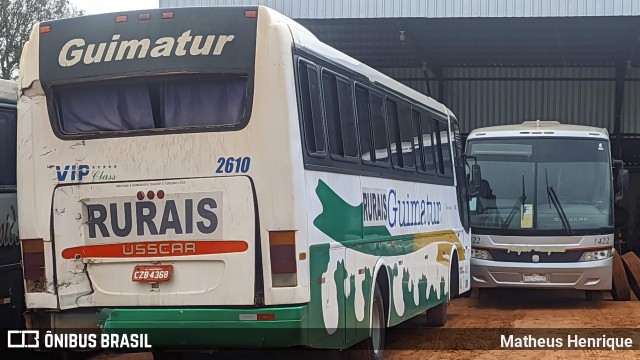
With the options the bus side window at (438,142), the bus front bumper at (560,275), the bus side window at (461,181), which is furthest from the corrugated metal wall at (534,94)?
the bus side window at (438,142)

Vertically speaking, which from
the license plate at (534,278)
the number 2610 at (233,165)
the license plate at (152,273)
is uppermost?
the number 2610 at (233,165)

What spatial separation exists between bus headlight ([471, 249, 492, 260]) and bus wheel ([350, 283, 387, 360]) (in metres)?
6.60

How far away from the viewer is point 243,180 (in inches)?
292

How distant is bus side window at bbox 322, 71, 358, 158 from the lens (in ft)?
27.4

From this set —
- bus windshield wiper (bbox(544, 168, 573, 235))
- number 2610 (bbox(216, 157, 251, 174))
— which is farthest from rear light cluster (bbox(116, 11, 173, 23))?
bus windshield wiper (bbox(544, 168, 573, 235))

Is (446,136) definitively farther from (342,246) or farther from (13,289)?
(13,289)

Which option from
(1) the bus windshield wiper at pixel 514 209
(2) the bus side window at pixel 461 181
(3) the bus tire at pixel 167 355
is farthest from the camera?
(1) the bus windshield wiper at pixel 514 209

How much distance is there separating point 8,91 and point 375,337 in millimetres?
4618

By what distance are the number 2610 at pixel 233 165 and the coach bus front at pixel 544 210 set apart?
30.3 ft

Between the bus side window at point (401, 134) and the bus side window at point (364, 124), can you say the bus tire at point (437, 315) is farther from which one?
the bus side window at point (364, 124)

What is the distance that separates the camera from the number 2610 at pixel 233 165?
292 inches

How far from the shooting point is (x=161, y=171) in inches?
298

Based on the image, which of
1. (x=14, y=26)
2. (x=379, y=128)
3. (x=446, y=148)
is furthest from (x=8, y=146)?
(x=14, y=26)

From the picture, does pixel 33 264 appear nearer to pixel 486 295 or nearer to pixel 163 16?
pixel 163 16
